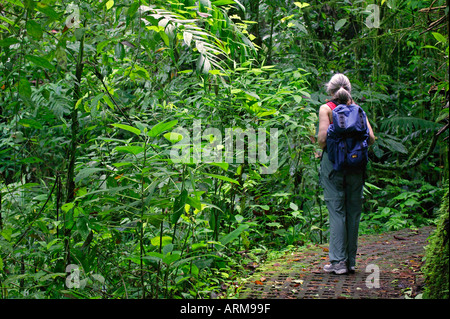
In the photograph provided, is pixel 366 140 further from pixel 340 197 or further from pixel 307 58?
pixel 307 58

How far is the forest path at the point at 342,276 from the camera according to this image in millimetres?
3416

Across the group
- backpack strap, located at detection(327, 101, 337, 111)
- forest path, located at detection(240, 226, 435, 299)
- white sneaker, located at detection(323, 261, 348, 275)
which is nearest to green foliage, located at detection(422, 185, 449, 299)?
forest path, located at detection(240, 226, 435, 299)

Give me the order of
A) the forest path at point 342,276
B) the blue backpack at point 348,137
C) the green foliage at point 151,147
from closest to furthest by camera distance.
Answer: the green foliage at point 151,147
the forest path at point 342,276
the blue backpack at point 348,137

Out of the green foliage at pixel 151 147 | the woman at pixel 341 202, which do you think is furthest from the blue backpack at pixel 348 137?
the green foliage at pixel 151 147

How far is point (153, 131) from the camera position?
8.59ft

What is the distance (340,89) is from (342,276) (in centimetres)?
170

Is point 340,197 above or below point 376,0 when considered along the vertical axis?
below

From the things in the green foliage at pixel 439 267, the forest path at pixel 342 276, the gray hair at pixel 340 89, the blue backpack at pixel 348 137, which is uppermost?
the gray hair at pixel 340 89

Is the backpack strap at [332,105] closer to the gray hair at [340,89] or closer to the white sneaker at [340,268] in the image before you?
the gray hair at [340,89]

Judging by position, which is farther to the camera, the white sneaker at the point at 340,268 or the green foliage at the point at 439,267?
the white sneaker at the point at 340,268

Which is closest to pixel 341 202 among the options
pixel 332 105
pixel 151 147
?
pixel 332 105

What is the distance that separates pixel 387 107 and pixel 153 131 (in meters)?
7.12

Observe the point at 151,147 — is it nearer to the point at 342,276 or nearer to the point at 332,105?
the point at 332,105
